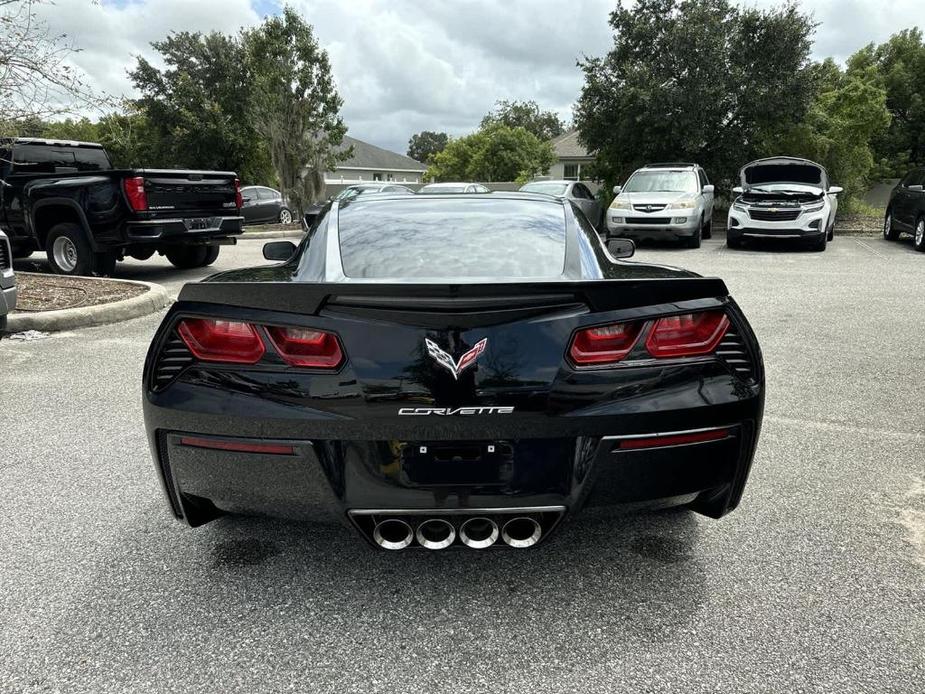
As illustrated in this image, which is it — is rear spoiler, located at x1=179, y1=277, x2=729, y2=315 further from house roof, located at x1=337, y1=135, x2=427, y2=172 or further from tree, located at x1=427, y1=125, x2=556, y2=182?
house roof, located at x1=337, y1=135, x2=427, y2=172

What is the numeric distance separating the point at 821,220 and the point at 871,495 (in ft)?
41.2

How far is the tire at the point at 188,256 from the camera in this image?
12172 mm

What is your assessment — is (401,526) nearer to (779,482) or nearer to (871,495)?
(779,482)

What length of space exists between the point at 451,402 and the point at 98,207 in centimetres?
915

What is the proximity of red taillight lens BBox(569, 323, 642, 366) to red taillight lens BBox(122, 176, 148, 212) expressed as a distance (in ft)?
29.2

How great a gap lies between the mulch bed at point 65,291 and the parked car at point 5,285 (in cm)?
170

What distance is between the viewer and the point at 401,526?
2.30m

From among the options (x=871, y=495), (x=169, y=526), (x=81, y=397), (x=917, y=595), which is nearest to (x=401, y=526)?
(x=169, y=526)

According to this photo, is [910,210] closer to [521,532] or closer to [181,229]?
[181,229]

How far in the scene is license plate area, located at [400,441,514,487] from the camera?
2.19 m

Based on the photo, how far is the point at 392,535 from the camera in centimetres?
232

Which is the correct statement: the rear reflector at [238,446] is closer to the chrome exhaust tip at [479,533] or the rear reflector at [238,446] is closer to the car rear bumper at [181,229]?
the chrome exhaust tip at [479,533]

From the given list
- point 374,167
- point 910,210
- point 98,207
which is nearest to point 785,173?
point 910,210

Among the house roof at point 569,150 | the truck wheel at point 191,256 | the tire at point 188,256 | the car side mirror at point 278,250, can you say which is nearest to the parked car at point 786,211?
the truck wheel at point 191,256
